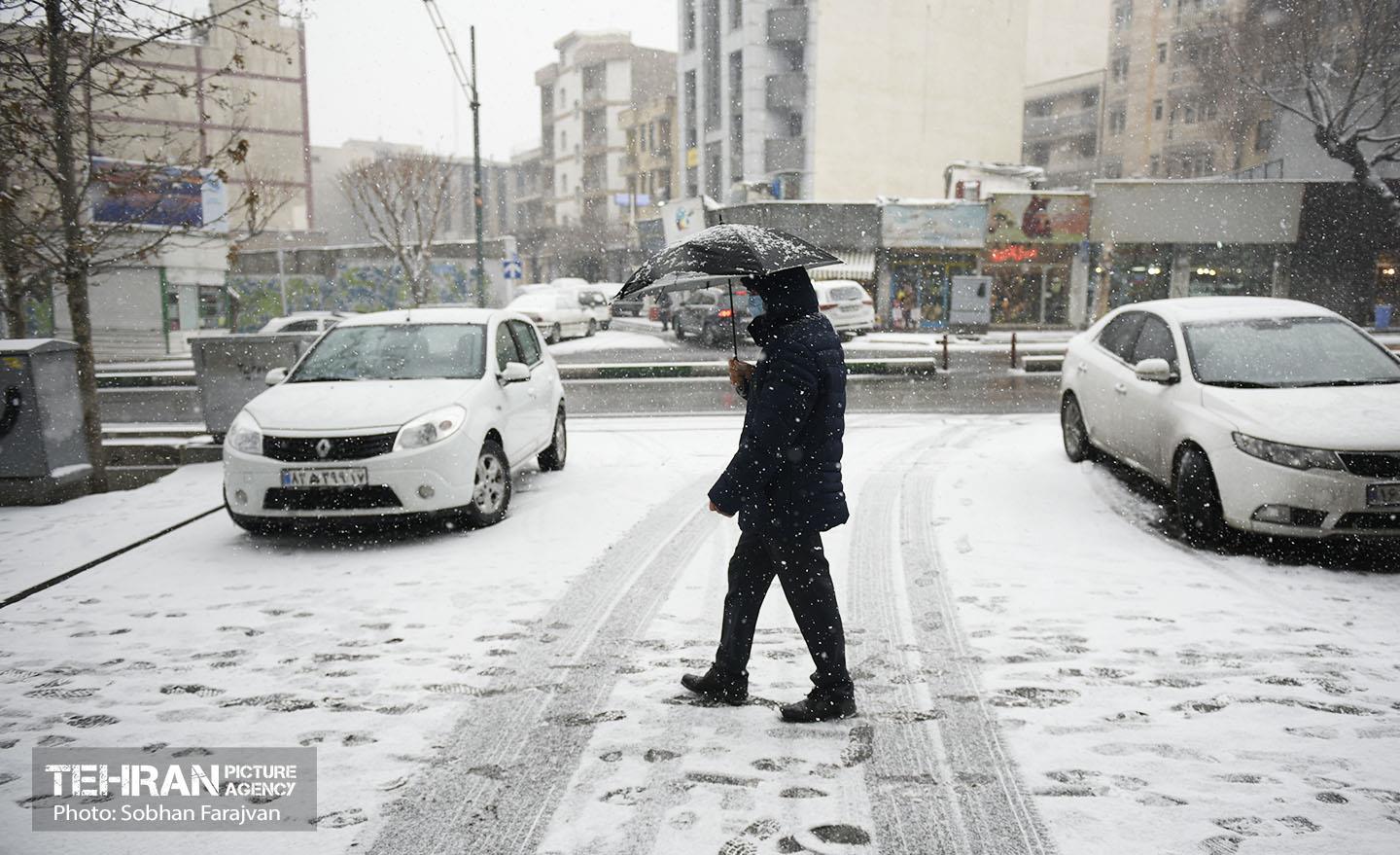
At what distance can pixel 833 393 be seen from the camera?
3283 mm

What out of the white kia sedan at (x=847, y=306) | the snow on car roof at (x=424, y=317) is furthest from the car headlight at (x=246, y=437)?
the white kia sedan at (x=847, y=306)

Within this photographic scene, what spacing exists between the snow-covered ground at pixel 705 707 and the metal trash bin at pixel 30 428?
43.7 inches

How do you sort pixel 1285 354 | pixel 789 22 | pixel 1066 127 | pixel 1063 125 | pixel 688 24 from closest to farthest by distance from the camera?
pixel 1285 354, pixel 789 22, pixel 688 24, pixel 1066 127, pixel 1063 125

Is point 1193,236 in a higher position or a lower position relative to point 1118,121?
lower

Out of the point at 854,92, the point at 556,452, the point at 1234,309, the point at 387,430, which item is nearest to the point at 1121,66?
the point at 854,92

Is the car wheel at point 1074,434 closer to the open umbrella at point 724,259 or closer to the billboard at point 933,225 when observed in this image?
the open umbrella at point 724,259

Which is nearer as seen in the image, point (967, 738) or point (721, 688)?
point (967, 738)

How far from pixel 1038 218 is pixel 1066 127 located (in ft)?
101

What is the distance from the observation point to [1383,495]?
16.6 ft

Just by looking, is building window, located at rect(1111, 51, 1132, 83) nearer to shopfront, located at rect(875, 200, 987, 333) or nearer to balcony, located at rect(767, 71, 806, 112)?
balcony, located at rect(767, 71, 806, 112)

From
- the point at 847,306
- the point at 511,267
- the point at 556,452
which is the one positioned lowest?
the point at 556,452

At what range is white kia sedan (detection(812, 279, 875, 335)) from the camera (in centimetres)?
2534

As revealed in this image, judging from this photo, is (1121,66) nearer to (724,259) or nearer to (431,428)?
(431,428)

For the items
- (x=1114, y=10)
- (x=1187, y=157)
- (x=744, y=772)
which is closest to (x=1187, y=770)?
(x=744, y=772)
